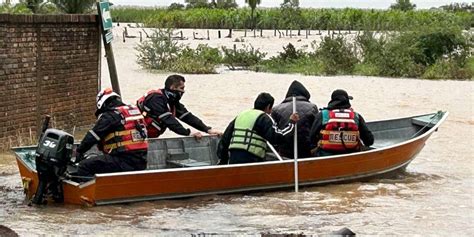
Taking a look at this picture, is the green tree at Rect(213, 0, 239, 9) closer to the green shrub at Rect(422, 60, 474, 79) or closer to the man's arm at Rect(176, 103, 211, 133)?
the green shrub at Rect(422, 60, 474, 79)

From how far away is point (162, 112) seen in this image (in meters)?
12.1

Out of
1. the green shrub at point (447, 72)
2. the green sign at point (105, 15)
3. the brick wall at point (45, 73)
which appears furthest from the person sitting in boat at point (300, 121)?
the green shrub at point (447, 72)

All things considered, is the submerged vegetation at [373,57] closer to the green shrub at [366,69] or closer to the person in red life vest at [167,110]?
the green shrub at [366,69]

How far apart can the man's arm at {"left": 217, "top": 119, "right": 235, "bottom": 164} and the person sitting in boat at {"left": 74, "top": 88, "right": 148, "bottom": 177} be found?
142 centimetres

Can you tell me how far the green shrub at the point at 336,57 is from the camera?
3972cm

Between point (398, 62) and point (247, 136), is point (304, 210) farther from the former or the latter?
point (398, 62)

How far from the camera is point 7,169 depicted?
45.0 ft

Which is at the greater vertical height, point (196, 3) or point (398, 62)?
point (196, 3)

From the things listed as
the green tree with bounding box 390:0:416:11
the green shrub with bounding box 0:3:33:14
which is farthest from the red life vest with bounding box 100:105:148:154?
the green tree with bounding box 390:0:416:11

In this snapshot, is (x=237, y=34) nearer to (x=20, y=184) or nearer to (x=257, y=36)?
(x=257, y=36)

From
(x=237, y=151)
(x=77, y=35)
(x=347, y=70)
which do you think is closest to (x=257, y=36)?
(x=347, y=70)

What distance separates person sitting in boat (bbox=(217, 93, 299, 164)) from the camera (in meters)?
11.7

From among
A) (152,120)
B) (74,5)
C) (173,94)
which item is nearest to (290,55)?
(74,5)

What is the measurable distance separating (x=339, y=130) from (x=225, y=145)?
1592mm
